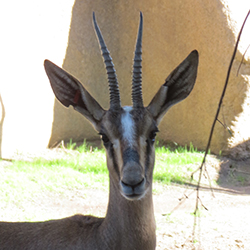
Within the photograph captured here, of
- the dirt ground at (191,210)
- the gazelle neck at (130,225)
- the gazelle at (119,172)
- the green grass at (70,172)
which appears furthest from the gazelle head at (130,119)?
the green grass at (70,172)

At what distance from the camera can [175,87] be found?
3.01m

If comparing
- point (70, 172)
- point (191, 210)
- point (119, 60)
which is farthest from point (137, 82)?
point (119, 60)

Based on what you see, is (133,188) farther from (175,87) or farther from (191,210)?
(191,210)

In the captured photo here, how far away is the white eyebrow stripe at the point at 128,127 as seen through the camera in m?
2.49

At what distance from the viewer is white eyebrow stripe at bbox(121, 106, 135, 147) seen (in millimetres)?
2489

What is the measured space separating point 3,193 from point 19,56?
2920mm

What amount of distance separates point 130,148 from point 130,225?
58cm

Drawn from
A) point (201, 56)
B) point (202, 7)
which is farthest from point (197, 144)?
point (202, 7)

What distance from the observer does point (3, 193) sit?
17.4ft

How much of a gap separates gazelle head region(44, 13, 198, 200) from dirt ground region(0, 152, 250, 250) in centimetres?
100

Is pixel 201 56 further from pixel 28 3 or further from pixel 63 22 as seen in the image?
pixel 28 3

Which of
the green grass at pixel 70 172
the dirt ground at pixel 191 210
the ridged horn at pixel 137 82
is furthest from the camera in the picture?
the green grass at pixel 70 172

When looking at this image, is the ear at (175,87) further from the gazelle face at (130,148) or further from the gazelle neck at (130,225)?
the gazelle neck at (130,225)

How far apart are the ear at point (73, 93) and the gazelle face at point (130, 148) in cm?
14
